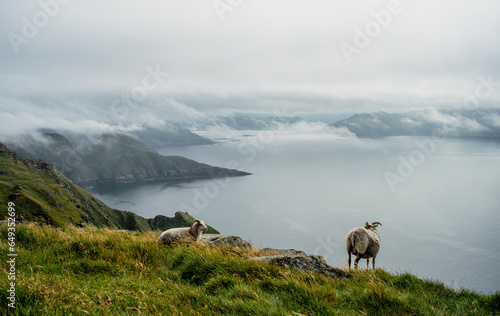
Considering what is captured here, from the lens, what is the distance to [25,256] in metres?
7.21

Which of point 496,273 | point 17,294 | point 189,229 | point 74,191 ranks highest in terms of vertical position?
point 17,294

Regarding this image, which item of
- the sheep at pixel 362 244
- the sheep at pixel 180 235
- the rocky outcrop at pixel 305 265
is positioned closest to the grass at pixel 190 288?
the rocky outcrop at pixel 305 265

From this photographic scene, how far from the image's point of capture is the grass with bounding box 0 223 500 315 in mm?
4668

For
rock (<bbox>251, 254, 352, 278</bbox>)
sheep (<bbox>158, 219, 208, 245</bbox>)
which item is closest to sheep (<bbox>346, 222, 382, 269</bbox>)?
rock (<bbox>251, 254, 352, 278</bbox>)

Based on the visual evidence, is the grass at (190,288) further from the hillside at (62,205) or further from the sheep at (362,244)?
the hillside at (62,205)

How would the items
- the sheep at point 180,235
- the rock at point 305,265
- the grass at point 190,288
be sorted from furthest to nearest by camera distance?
the sheep at point 180,235
the rock at point 305,265
the grass at point 190,288

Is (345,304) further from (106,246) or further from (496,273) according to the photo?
(496,273)

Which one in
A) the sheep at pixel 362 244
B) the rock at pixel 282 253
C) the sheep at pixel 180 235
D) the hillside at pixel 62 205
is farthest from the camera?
the hillside at pixel 62 205

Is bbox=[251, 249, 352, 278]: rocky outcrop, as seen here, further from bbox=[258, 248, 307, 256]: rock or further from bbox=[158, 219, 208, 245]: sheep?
bbox=[158, 219, 208, 245]: sheep

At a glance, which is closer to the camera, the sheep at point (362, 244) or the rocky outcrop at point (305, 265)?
the rocky outcrop at point (305, 265)

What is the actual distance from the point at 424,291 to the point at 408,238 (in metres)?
202

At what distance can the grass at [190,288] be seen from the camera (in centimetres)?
467

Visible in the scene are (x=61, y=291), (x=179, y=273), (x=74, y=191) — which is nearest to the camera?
(x=61, y=291)

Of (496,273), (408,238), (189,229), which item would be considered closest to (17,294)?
(189,229)
